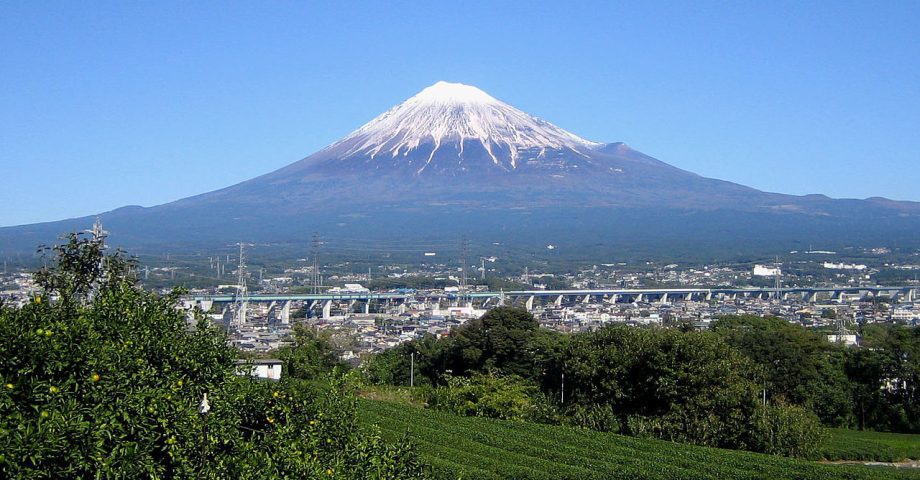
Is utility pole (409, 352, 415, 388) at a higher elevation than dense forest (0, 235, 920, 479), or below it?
below

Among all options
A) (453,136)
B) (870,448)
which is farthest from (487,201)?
→ (870,448)

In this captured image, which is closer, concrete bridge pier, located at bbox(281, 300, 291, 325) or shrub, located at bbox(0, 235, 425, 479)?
shrub, located at bbox(0, 235, 425, 479)

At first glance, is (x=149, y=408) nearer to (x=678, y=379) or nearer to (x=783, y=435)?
(x=783, y=435)

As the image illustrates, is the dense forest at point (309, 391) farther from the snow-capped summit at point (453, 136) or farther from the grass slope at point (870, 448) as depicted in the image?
the snow-capped summit at point (453, 136)

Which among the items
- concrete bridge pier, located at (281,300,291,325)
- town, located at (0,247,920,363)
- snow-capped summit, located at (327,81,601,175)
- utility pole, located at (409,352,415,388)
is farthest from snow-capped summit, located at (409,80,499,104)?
utility pole, located at (409,352,415,388)

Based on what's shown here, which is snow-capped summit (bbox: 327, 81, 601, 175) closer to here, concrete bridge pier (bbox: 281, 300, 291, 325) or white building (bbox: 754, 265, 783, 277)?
white building (bbox: 754, 265, 783, 277)

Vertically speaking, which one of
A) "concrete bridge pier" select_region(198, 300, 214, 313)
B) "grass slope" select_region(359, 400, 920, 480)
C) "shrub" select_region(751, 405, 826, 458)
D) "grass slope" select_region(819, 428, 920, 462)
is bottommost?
"grass slope" select_region(819, 428, 920, 462)
